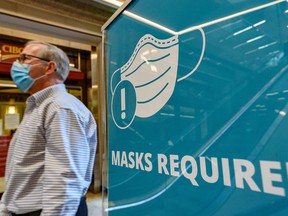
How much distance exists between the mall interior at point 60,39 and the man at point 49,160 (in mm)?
2318

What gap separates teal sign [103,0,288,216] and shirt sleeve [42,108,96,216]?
0.39m

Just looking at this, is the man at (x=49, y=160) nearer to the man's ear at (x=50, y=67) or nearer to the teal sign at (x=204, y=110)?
the man's ear at (x=50, y=67)

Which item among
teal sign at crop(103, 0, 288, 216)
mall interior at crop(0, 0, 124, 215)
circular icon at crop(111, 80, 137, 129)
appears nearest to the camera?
teal sign at crop(103, 0, 288, 216)

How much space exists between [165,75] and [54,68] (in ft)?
2.23

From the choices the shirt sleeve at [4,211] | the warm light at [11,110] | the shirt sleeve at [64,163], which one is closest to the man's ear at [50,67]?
the shirt sleeve at [64,163]

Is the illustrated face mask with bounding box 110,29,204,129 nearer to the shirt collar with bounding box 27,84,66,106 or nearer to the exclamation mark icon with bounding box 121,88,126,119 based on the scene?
the exclamation mark icon with bounding box 121,88,126,119

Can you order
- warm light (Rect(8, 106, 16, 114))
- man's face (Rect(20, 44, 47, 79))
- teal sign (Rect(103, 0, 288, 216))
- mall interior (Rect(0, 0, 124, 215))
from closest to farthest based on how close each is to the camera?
teal sign (Rect(103, 0, 288, 216))
man's face (Rect(20, 44, 47, 79))
mall interior (Rect(0, 0, 124, 215))
warm light (Rect(8, 106, 16, 114))

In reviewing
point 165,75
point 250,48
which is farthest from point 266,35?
point 165,75

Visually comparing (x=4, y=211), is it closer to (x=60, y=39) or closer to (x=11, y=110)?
(x=11, y=110)

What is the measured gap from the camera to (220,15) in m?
0.88

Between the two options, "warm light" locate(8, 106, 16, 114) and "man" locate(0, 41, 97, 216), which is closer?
"man" locate(0, 41, 97, 216)

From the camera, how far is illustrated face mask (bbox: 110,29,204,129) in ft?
3.60

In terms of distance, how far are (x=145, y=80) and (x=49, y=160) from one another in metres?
0.67

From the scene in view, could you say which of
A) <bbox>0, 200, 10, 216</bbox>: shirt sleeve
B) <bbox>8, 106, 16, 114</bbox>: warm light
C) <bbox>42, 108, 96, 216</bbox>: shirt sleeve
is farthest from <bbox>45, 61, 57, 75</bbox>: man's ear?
<bbox>8, 106, 16, 114</bbox>: warm light
